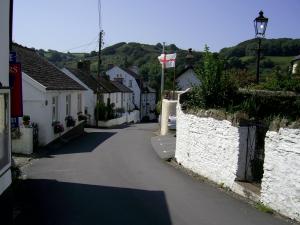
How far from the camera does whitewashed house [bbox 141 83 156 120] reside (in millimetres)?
77125

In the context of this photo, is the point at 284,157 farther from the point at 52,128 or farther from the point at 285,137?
the point at 52,128

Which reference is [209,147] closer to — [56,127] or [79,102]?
[56,127]

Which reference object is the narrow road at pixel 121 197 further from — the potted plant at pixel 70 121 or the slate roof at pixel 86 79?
the slate roof at pixel 86 79

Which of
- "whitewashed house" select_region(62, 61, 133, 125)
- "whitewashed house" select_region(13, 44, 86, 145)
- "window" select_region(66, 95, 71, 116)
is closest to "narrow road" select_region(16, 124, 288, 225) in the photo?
"whitewashed house" select_region(13, 44, 86, 145)

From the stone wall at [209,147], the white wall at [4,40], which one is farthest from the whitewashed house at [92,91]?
the white wall at [4,40]

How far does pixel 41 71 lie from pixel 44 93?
11.9ft

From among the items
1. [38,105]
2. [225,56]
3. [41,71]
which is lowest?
[38,105]

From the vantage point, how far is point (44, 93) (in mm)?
23219

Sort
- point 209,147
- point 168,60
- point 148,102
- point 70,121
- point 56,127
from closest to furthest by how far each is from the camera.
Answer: point 209,147 → point 56,127 → point 70,121 → point 168,60 → point 148,102

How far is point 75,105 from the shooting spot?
32375mm

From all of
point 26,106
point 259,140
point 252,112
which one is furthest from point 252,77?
point 26,106

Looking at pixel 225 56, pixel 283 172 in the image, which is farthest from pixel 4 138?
pixel 225 56

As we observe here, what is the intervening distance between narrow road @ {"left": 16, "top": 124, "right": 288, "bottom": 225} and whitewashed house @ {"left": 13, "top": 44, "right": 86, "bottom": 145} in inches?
212

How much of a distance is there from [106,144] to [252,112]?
12.8 meters
